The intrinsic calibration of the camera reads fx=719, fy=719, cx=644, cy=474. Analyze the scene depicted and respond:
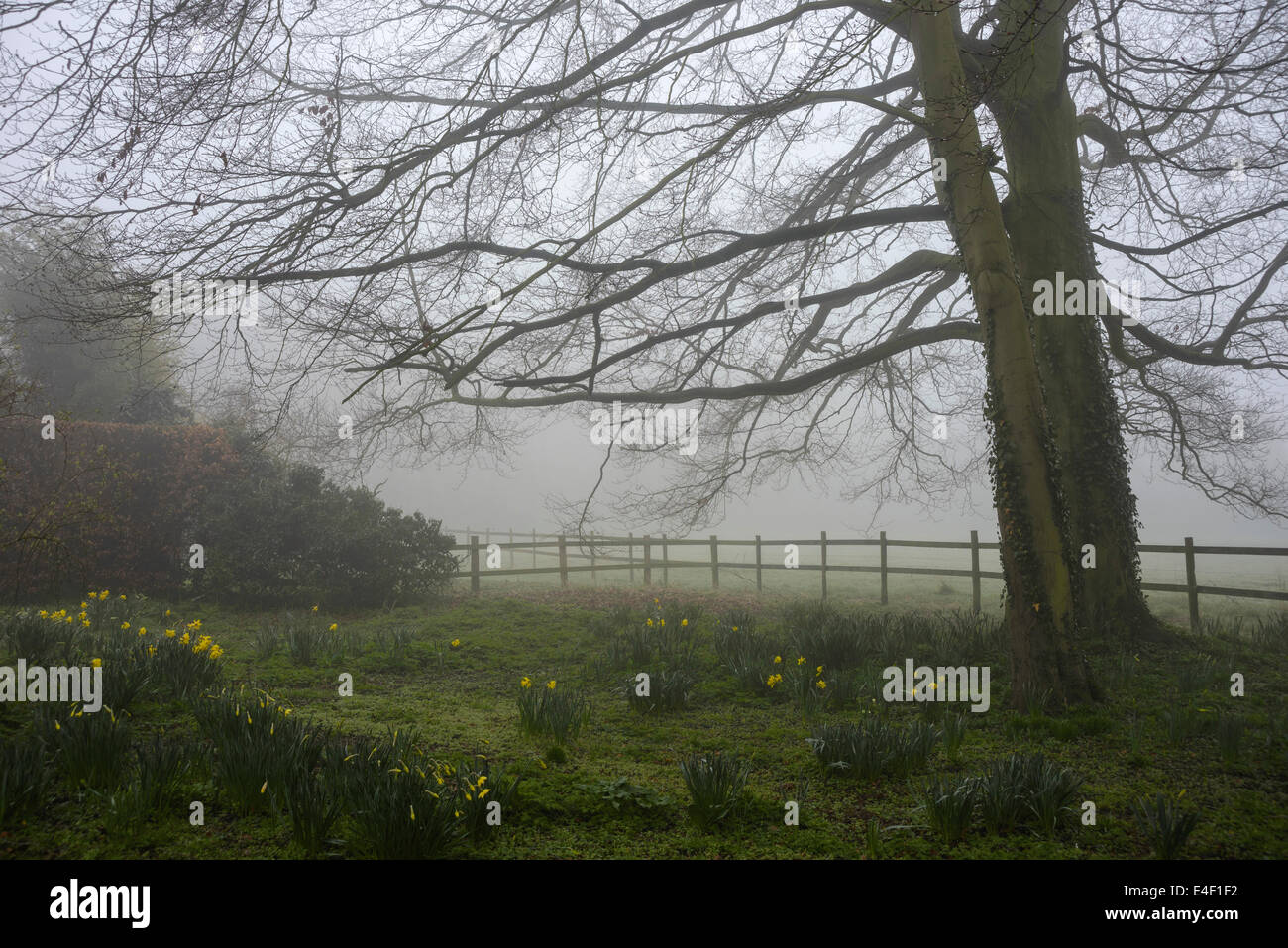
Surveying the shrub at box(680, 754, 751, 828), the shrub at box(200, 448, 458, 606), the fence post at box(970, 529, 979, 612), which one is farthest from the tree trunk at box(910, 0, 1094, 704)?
the shrub at box(200, 448, 458, 606)

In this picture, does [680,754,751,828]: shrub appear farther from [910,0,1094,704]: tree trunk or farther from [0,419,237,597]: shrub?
[0,419,237,597]: shrub

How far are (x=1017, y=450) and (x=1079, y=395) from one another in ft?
8.74

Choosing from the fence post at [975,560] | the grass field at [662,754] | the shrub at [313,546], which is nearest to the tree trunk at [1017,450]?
the grass field at [662,754]

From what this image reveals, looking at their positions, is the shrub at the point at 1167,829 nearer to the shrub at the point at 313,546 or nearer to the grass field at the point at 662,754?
the grass field at the point at 662,754

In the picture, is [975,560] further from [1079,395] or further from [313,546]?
[313,546]

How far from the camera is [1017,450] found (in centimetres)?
612

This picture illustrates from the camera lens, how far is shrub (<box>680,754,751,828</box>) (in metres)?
3.58

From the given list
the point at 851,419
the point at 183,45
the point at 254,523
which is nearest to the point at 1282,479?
the point at 851,419

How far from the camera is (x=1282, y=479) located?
37.1ft

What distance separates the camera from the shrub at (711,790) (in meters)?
3.58

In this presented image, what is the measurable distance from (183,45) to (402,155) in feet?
7.20

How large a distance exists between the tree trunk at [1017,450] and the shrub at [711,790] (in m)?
3.45
